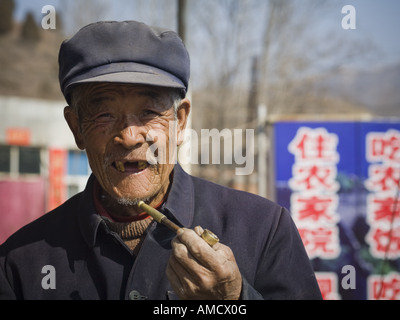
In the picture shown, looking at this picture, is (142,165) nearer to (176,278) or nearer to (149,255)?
(149,255)

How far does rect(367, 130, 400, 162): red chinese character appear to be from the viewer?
20.2 feet

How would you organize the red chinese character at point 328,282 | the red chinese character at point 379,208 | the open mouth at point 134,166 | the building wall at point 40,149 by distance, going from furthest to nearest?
the building wall at point 40,149
the red chinese character at point 379,208
the red chinese character at point 328,282
the open mouth at point 134,166

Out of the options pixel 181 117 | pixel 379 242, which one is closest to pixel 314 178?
pixel 379 242

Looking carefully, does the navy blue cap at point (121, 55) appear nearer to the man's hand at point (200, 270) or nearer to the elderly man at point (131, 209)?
the elderly man at point (131, 209)

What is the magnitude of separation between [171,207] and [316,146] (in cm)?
468

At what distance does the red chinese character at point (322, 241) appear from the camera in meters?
6.12

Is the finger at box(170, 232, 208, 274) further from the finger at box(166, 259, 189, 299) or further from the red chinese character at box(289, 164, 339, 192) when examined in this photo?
the red chinese character at box(289, 164, 339, 192)

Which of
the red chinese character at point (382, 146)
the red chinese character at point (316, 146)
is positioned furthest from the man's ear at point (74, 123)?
the red chinese character at point (382, 146)

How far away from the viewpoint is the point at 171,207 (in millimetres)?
1781

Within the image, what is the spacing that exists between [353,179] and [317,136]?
693 millimetres

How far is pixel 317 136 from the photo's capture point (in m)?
6.22

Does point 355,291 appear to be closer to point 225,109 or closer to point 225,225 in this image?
point 225,225

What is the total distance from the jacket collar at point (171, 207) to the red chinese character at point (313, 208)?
444 centimetres
